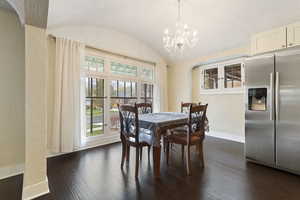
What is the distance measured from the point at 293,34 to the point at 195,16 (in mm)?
1692

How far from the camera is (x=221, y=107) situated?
4426mm

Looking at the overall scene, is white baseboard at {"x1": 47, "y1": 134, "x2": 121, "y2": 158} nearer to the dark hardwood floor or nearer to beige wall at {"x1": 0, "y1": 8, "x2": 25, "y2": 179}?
the dark hardwood floor

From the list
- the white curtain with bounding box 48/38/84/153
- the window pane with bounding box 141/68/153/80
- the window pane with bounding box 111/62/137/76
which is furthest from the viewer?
the window pane with bounding box 141/68/153/80

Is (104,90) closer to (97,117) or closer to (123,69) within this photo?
(97,117)

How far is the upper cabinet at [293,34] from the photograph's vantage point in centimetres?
260

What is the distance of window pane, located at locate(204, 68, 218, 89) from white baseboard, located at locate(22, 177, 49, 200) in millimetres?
4379

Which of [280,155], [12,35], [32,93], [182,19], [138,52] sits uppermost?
[182,19]

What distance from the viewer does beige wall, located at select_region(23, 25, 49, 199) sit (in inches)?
68.5

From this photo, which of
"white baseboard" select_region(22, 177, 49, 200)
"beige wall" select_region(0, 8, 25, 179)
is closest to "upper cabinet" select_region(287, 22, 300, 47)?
→ "white baseboard" select_region(22, 177, 49, 200)

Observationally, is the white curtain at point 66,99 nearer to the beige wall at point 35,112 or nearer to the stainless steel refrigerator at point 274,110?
the beige wall at point 35,112

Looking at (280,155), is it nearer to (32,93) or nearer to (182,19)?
(182,19)

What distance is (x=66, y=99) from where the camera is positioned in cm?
307

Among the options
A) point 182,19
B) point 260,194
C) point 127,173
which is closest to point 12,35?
point 127,173

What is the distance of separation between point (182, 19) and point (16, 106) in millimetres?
3444
